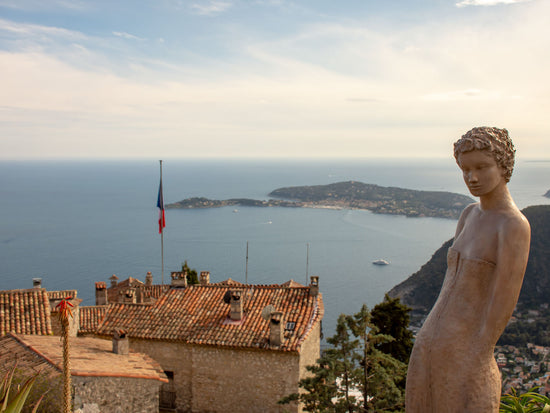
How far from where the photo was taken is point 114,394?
1175 centimetres

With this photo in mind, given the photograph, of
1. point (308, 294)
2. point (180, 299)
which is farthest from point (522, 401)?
point (180, 299)

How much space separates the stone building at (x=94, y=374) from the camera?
11258 millimetres

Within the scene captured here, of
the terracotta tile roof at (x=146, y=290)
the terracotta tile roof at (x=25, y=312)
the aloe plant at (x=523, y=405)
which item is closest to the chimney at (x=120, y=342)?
the terracotta tile roof at (x=25, y=312)

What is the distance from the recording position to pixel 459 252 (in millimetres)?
3928

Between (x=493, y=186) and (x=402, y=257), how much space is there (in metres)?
86.2

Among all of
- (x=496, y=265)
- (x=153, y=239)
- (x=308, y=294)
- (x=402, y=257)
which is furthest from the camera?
(x=153, y=239)

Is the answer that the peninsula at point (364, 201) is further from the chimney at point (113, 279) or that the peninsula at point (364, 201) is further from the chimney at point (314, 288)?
the chimney at point (314, 288)

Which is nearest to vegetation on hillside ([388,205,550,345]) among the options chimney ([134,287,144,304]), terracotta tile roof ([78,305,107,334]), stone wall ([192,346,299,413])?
stone wall ([192,346,299,413])

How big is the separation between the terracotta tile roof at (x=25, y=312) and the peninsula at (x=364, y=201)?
4285 inches

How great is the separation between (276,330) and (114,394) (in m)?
6.24

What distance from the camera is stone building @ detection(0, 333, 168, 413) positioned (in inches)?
443

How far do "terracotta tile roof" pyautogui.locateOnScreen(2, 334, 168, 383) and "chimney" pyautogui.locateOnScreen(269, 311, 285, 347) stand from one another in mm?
4308

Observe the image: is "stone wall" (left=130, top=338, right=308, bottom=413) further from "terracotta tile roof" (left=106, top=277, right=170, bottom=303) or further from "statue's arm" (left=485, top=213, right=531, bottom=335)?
"statue's arm" (left=485, top=213, right=531, bottom=335)

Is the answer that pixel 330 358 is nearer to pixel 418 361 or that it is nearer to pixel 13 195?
pixel 418 361
